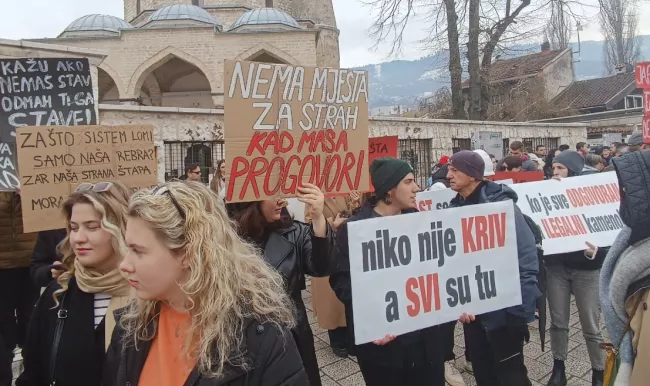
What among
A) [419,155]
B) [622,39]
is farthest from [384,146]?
[622,39]

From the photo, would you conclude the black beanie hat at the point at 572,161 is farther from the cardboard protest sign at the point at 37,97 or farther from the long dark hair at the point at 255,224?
the cardboard protest sign at the point at 37,97

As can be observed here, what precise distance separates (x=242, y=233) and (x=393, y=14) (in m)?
19.9

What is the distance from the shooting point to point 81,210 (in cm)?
215

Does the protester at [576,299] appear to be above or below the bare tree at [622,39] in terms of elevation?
below

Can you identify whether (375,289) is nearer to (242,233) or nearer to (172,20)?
(242,233)

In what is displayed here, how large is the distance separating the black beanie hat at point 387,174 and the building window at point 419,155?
11.6 meters

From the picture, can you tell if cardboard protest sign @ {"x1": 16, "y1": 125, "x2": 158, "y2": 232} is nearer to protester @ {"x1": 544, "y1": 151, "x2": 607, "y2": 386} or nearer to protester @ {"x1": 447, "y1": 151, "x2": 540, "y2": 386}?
protester @ {"x1": 447, "y1": 151, "x2": 540, "y2": 386}

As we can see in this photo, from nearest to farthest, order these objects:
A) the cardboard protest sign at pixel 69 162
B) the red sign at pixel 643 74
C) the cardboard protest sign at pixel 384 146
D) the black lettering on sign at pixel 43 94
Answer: the cardboard protest sign at pixel 69 162 < the black lettering on sign at pixel 43 94 < the cardboard protest sign at pixel 384 146 < the red sign at pixel 643 74

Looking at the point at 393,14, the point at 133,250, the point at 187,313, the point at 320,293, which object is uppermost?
the point at 393,14

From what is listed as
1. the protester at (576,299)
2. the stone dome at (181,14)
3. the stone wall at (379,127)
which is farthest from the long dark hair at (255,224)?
the stone dome at (181,14)

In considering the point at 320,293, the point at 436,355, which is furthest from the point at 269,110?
the point at 320,293

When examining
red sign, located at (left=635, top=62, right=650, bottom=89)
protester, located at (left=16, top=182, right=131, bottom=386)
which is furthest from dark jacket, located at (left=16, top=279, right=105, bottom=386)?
red sign, located at (left=635, top=62, right=650, bottom=89)

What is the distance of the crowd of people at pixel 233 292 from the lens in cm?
144

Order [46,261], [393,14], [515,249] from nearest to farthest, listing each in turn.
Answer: [515,249] → [46,261] → [393,14]
